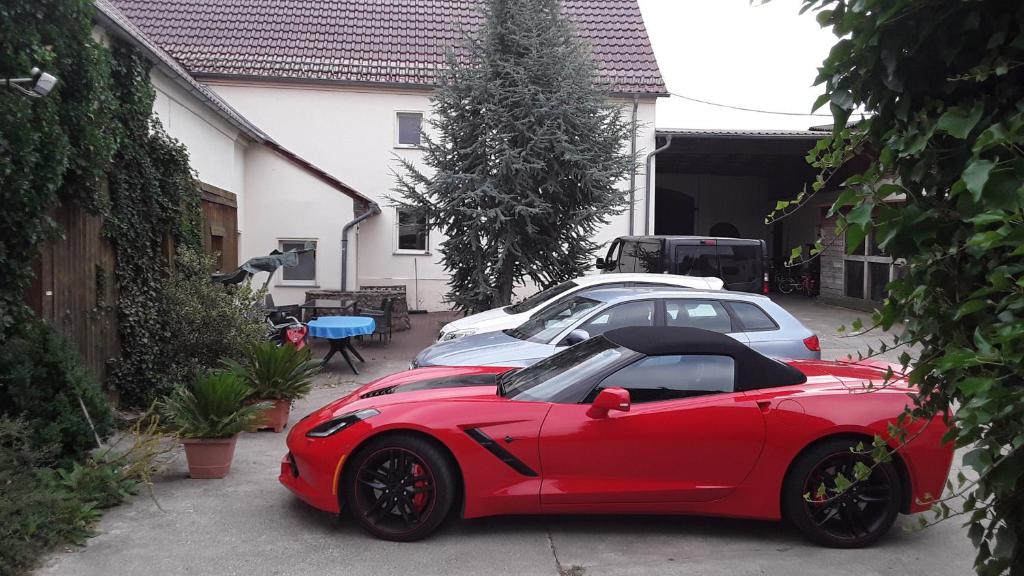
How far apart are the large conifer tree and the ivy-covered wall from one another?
458cm

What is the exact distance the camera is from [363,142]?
19812mm

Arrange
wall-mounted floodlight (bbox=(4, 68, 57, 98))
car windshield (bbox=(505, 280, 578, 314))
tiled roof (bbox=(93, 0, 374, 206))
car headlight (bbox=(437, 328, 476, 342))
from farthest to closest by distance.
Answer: car windshield (bbox=(505, 280, 578, 314)), car headlight (bbox=(437, 328, 476, 342)), tiled roof (bbox=(93, 0, 374, 206)), wall-mounted floodlight (bbox=(4, 68, 57, 98))

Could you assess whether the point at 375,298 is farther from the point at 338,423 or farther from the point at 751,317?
the point at 338,423

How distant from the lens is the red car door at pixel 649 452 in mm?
4742

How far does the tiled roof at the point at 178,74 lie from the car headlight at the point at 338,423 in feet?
14.7

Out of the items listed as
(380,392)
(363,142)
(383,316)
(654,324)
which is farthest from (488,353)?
(363,142)

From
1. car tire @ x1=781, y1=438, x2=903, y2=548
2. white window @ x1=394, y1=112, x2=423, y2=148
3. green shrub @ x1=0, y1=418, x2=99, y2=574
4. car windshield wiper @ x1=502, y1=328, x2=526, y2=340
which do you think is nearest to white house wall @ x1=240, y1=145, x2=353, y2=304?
white window @ x1=394, y1=112, x2=423, y2=148

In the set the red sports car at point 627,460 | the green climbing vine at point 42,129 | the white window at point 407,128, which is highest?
the white window at point 407,128

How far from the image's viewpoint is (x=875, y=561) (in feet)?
15.2

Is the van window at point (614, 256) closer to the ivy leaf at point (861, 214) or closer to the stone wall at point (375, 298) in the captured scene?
the stone wall at point (375, 298)

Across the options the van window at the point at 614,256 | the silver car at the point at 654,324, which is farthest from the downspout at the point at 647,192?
the silver car at the point at 654,324

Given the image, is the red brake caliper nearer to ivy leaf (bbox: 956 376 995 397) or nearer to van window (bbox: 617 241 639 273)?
ivy leaf (bbox: 956 376 995 397)

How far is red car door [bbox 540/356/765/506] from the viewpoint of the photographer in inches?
187

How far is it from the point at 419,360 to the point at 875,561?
16.1 feet
